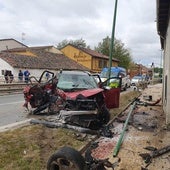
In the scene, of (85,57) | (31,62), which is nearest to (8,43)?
(85,57)

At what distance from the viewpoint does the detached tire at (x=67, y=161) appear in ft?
17.4

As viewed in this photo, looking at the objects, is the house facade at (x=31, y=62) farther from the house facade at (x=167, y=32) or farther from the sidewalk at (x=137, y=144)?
the sidewalk at (x=137, y=144)

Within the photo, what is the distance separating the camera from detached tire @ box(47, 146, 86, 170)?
5289 millimetres

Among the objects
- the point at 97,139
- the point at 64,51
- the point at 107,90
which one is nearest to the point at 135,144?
the point at 97,139

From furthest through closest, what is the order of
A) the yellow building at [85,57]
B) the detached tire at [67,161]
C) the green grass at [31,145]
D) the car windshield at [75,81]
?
the yellow building at [85,57] < the car windshield at [75,81] < the green grass at [31,145] < the detached tire at [67,161]

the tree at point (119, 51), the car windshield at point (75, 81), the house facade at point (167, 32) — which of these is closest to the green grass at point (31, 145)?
the car windshield at point (75, 81)

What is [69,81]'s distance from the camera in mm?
13031

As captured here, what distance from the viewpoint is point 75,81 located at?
1301 centimetres

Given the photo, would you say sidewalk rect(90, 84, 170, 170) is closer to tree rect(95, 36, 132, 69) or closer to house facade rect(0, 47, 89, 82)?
house facade rect(0, 47, 89, 82)

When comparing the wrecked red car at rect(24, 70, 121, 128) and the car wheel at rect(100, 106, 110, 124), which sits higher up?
the wrecked red car at rect(24, 70, 121, 128)

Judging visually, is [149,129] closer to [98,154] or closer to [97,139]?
[97,139]

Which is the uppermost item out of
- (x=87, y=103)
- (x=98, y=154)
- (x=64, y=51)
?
(x=64, y=51)

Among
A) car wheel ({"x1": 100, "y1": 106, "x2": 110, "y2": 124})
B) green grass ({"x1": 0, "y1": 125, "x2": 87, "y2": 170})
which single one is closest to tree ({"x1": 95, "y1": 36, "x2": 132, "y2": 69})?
car wheel ({"x1": 100, "y1": 106, "x2": 110, "y2": 124})

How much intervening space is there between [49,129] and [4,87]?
21051 mm
